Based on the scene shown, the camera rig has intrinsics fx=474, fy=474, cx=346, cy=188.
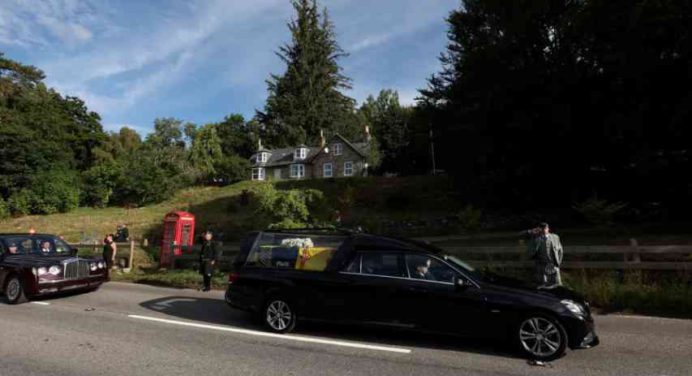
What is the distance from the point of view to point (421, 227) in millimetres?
26234

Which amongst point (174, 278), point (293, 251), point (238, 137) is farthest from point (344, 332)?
point (238, 137)

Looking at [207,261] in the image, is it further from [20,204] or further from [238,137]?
[238,137]

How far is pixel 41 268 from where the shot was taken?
1063cm

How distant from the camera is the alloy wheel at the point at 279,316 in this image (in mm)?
7477

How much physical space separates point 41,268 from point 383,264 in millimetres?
8261

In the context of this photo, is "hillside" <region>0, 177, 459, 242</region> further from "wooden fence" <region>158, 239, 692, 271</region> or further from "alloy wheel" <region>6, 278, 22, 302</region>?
"alloy wheel" <region>6, 278, 22, 302</region>

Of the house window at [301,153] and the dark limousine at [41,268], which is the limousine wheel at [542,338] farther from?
the house window at [301,153]

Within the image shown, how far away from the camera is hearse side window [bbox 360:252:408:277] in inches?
271

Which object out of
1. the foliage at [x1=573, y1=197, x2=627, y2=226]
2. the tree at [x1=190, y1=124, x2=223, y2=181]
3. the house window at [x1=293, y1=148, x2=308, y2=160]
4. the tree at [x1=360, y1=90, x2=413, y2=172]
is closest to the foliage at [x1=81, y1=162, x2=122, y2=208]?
the tree at [x1=190, y1=124, x2=223, y2=181]

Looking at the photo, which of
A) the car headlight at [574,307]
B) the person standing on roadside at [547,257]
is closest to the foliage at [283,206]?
the person standing on roadside at [547,257]

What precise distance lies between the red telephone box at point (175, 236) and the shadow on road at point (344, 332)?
6468 millimetres

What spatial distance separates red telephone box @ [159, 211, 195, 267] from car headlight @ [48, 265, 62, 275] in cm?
531

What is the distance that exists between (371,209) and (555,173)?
39.4 feet

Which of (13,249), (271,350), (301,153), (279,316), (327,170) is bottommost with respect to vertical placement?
(271,350)
